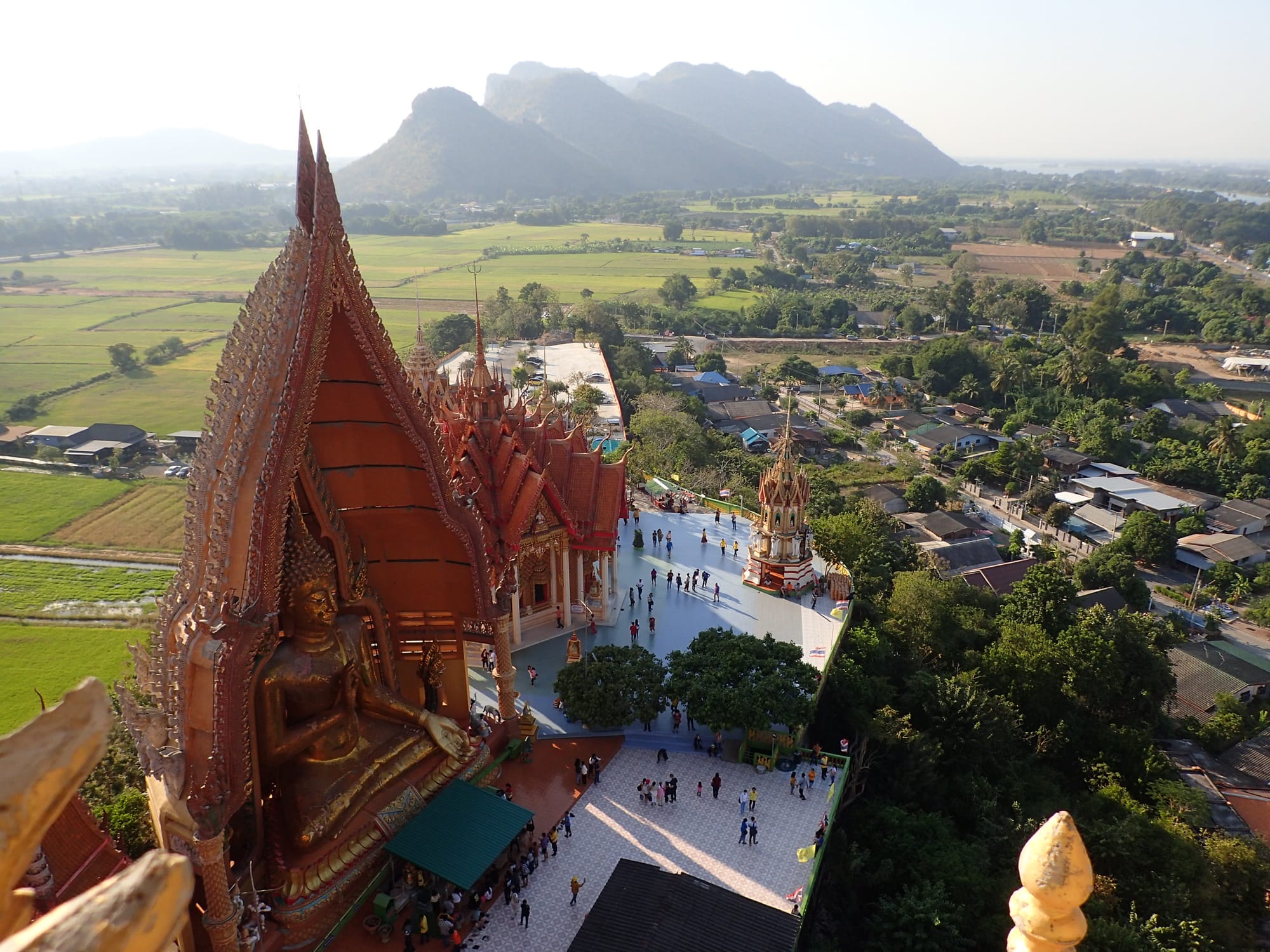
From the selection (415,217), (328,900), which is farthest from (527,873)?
(415,217)

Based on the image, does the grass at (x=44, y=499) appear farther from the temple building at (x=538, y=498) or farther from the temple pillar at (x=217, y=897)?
the temple pillar at (x=217, y=897)

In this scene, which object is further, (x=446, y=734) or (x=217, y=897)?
(x=446, y=734)

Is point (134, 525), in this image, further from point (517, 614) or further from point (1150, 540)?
point (1150, 540)

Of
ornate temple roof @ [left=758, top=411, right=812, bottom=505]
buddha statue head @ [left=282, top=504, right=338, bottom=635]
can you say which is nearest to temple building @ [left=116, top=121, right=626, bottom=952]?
buddha statue head @ [left=282, top=504, right=338, bottom=635]

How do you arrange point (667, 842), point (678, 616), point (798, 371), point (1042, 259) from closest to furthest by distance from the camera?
point (667, 842), point (678, 616), point (798, 371), point (1042, 259)

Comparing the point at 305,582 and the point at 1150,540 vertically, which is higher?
the point at 305,582

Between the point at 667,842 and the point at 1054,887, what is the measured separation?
1410cm

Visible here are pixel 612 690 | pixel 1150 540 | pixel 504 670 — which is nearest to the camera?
pixel 504 670

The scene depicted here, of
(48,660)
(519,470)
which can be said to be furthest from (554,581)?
(48,660)

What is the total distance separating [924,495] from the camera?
169 ft

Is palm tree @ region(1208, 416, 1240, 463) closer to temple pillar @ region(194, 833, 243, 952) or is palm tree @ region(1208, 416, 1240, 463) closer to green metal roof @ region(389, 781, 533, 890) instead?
green metal roof @ region(389, 781, 533, 890)

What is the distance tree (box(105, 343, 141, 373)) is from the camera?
242 feet

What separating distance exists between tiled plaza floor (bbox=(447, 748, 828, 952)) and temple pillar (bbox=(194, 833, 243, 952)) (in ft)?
14.0

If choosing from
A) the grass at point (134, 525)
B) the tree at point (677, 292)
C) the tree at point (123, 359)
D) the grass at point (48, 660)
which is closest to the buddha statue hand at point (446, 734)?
the grass at point (48, 660)
